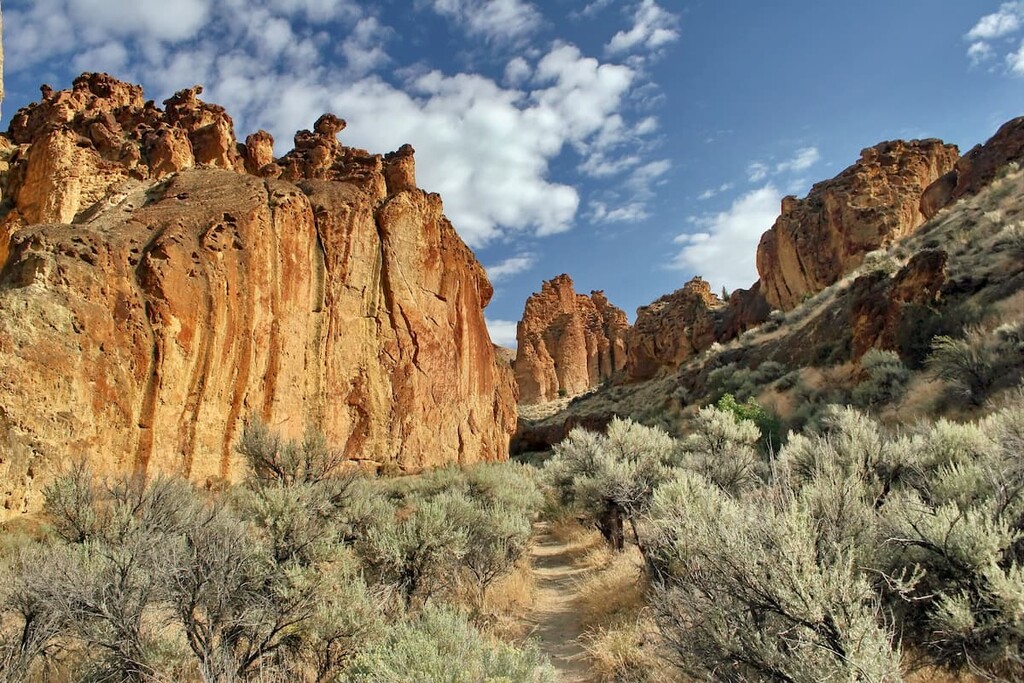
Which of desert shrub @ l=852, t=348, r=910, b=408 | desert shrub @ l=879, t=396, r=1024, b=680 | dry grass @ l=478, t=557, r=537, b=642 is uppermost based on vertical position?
desert shrub @ l=852, t=348, r=910, b=408

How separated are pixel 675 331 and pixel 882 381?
31.6 m

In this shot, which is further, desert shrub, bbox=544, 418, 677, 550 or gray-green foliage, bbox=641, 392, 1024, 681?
desert shrub, bbox=544, 418, 677, 550

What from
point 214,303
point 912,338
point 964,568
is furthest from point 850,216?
point 964,568

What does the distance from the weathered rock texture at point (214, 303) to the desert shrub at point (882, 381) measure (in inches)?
499

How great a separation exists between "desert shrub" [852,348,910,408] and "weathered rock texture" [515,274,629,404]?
155ft

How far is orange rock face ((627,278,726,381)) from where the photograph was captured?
145 feet

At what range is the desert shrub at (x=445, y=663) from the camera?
3426 mm

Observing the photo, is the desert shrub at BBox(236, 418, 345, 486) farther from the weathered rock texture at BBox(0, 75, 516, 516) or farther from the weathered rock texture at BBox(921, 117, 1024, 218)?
the weathered rock texture at BBox(921, 117, 1024, 218)

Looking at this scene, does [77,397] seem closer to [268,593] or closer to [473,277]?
[268,593]

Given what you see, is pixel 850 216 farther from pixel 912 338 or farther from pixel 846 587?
pixel 846 587

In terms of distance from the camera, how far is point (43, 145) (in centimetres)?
1681

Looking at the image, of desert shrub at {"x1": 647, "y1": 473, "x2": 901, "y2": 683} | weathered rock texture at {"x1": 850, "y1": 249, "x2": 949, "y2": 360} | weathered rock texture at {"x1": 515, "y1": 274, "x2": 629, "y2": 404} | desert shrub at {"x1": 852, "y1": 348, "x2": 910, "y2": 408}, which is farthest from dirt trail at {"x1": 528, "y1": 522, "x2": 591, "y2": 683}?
weathered rock texture at {"x1": 515, "y1": 274, "x2": 629, "y2": 404}

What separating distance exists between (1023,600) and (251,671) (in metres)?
5.68

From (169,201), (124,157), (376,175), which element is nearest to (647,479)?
(169,201)
